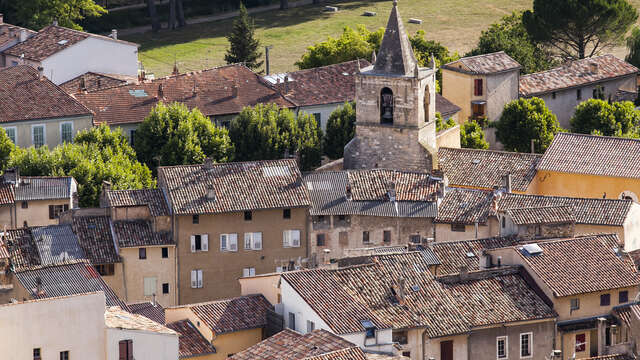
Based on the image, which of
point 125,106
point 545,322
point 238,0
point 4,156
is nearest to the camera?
point 545,322

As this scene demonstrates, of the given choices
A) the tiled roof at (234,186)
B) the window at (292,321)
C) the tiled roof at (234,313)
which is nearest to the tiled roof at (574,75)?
the tiled roof at (234,186)

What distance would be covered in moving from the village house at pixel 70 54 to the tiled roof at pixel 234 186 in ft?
87.3

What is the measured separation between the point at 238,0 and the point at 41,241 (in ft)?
238

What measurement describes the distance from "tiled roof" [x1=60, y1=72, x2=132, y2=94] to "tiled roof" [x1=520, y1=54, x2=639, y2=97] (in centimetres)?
2742

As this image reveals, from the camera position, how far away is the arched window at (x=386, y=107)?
101312 mm

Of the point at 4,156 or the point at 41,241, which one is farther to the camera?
the point at 4,156

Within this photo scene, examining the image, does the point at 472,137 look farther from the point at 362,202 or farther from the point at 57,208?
the point at 57,208

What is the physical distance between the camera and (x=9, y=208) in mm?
95125

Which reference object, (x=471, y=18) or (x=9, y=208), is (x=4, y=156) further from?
(x=471, y=18)

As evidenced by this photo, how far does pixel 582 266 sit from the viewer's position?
81625 mm

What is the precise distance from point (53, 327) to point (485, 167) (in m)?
37.6

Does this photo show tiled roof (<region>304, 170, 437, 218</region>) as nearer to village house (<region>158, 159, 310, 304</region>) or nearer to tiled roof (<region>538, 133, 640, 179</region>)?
village house (<region>158, 159, 310, 304</region>)

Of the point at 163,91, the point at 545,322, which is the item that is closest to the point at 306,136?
the point at 163,91

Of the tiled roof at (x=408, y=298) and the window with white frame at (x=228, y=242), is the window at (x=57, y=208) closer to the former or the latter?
the window with white frame at (x=228, y=242)
